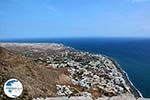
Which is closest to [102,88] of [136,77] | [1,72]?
[1,72]

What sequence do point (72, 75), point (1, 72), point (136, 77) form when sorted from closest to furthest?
point (1, 72)
point (72, 75)
point (136, 77)

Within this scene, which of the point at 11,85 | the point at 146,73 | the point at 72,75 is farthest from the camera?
the point at 146,73

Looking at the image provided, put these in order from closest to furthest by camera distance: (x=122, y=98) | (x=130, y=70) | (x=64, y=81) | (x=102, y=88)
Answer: (x=122, y=98), (x=64, y=81), (x=102, y=88), (x=130, y=70)

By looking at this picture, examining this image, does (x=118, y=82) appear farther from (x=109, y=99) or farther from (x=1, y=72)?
(x=109, y=99)

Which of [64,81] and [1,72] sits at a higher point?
[1,72]

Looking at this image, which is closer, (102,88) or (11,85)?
(11,85)

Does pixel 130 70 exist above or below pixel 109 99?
below

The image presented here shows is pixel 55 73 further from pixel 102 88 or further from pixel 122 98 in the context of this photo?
pixel 122 98

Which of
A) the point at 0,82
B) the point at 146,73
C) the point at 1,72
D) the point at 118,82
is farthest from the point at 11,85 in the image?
the point at 146,73

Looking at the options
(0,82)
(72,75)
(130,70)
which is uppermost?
(0,82)

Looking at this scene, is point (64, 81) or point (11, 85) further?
point (64, 81)
